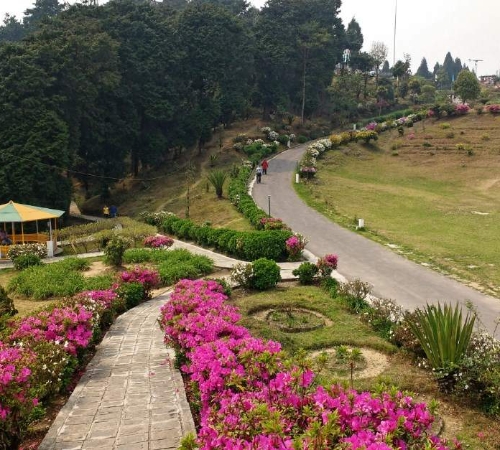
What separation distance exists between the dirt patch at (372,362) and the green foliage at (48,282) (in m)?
7.56

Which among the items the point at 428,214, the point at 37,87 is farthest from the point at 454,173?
the point at 37,87

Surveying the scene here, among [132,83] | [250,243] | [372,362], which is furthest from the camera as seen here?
[132,83]

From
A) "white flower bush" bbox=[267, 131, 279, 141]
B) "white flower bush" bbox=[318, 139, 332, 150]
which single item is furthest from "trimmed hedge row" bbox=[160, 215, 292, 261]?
"white flower bush" bbox=[267, 131, 279, 141]

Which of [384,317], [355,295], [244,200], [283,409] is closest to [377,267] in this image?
[355,295]

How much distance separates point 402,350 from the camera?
9.52 m

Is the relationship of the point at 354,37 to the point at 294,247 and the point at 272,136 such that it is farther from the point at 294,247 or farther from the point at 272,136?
the point at 294,247

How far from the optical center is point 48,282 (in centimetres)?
1441

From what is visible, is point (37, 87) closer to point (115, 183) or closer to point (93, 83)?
point (93, 83)

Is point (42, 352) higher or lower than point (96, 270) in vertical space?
higher

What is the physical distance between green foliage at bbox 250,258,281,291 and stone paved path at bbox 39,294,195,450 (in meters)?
5.10

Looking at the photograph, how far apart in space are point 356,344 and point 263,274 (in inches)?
185

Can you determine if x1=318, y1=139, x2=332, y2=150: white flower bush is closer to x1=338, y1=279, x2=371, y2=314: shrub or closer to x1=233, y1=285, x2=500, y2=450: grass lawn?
x1=233, y1=285, x2=500, y2=450: grass lawn

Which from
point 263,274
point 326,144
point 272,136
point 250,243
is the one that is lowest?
point 263,274

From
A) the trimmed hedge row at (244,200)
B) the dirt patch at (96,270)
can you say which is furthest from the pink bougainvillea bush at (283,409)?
the trimmed hedge row at (244,200)
